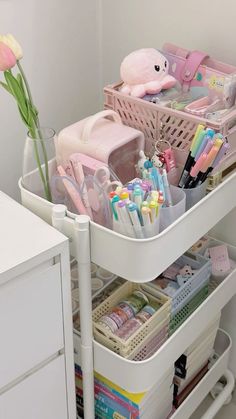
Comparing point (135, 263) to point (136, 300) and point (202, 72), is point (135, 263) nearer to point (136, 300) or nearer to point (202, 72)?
point (136, 300)

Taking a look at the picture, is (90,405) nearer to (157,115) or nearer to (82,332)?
(82,332)

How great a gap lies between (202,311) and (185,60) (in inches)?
23.1

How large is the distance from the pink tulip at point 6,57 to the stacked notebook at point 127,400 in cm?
72

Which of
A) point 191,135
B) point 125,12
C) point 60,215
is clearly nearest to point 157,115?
point 191,135

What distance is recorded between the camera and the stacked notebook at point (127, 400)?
1.28 m

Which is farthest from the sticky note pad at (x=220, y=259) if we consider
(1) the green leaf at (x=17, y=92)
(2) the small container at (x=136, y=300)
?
(1) the green leaf at (x=17, y=92)

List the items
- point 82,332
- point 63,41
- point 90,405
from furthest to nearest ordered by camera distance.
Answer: point 63,41 → point 90,405 → point 82,332

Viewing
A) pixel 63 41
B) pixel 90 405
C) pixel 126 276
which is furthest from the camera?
pixel 63 41

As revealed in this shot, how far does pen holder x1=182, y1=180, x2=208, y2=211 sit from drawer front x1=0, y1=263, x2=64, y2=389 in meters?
0.31

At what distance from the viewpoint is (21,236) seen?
1.07 metres

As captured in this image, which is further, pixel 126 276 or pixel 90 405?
pixel 90 405

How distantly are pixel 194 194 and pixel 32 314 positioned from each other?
16.0 inches

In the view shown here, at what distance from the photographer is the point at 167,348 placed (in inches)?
48.5

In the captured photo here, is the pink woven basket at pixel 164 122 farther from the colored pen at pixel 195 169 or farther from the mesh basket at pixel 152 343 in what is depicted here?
the mesh basket at pixel 152 343
